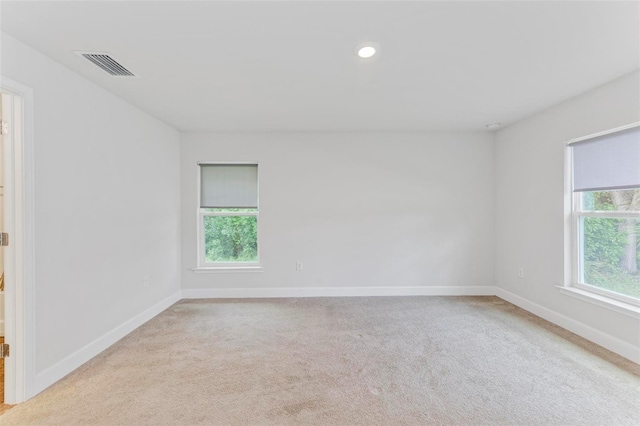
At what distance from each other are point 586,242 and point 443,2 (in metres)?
2.84

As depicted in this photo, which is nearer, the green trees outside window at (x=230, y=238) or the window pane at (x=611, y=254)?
the window pane at (x=611, y=254)

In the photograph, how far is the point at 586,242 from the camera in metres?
2.76

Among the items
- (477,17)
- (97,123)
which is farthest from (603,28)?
(97,123)

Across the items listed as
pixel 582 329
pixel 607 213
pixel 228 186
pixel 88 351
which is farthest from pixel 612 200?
pixel 88 351

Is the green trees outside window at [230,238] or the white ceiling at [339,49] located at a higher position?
the white ceiling at [339,49]

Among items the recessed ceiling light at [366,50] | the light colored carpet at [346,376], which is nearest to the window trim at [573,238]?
the light colored carpet at [346,376]

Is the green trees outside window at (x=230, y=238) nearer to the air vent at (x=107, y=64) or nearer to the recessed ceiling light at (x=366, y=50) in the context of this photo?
the air vent at (x=107, y=64)

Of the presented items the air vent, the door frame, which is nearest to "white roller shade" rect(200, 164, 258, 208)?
the air vent

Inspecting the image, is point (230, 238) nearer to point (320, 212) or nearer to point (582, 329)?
point (320, 212)

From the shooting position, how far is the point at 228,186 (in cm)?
396

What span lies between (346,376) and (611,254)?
2.73 metres

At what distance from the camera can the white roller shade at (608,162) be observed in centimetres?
229

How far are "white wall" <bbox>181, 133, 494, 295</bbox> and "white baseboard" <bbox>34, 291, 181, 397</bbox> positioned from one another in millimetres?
1640

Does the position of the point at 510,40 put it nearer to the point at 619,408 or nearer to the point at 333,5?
the point at 333,5
